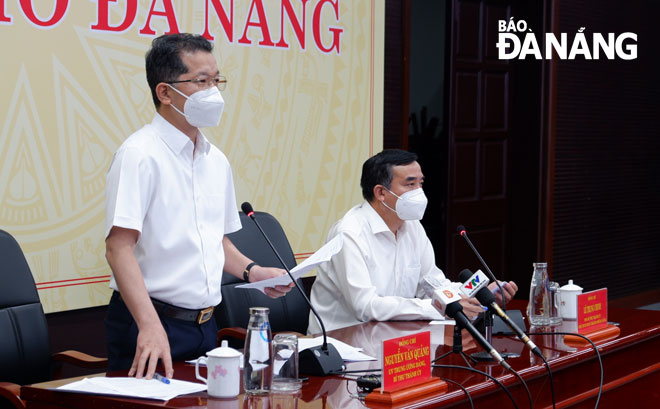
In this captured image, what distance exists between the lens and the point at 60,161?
306cm

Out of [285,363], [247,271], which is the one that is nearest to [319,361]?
[285,363]

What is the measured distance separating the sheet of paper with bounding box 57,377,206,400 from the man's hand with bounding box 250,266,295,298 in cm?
41

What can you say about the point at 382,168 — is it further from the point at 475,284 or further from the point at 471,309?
the point at 475,284

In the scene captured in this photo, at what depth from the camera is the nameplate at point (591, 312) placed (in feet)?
8.76

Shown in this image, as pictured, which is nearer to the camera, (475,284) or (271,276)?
(475,284)

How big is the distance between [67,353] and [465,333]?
3.79 ft

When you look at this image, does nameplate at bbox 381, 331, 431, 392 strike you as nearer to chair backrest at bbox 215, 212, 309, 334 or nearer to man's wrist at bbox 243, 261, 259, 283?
man's wrist at bbox 243, 261, 259, 283

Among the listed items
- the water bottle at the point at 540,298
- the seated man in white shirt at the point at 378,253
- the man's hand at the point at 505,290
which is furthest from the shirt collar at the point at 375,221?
the water bottle at the point at 540,298

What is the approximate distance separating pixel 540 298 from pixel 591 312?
0.16 m

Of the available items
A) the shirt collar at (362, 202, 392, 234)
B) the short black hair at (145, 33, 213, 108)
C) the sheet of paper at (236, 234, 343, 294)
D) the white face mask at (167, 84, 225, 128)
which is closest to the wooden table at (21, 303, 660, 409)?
the sheet of paper at (236, 234, 343, 294)

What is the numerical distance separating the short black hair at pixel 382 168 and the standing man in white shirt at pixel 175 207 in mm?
808

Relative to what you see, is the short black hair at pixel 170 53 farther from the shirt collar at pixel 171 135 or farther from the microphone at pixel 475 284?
the microphone at pixel 475 284

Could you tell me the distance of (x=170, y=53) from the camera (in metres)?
2.35

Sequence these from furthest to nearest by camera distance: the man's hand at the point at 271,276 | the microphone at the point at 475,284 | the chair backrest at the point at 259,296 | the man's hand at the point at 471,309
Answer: the chair backrest at the point at 259,296
the man's hand at the point at 471,309
the man's hand at the point at 271,276
the microphone at the point at 475,284
